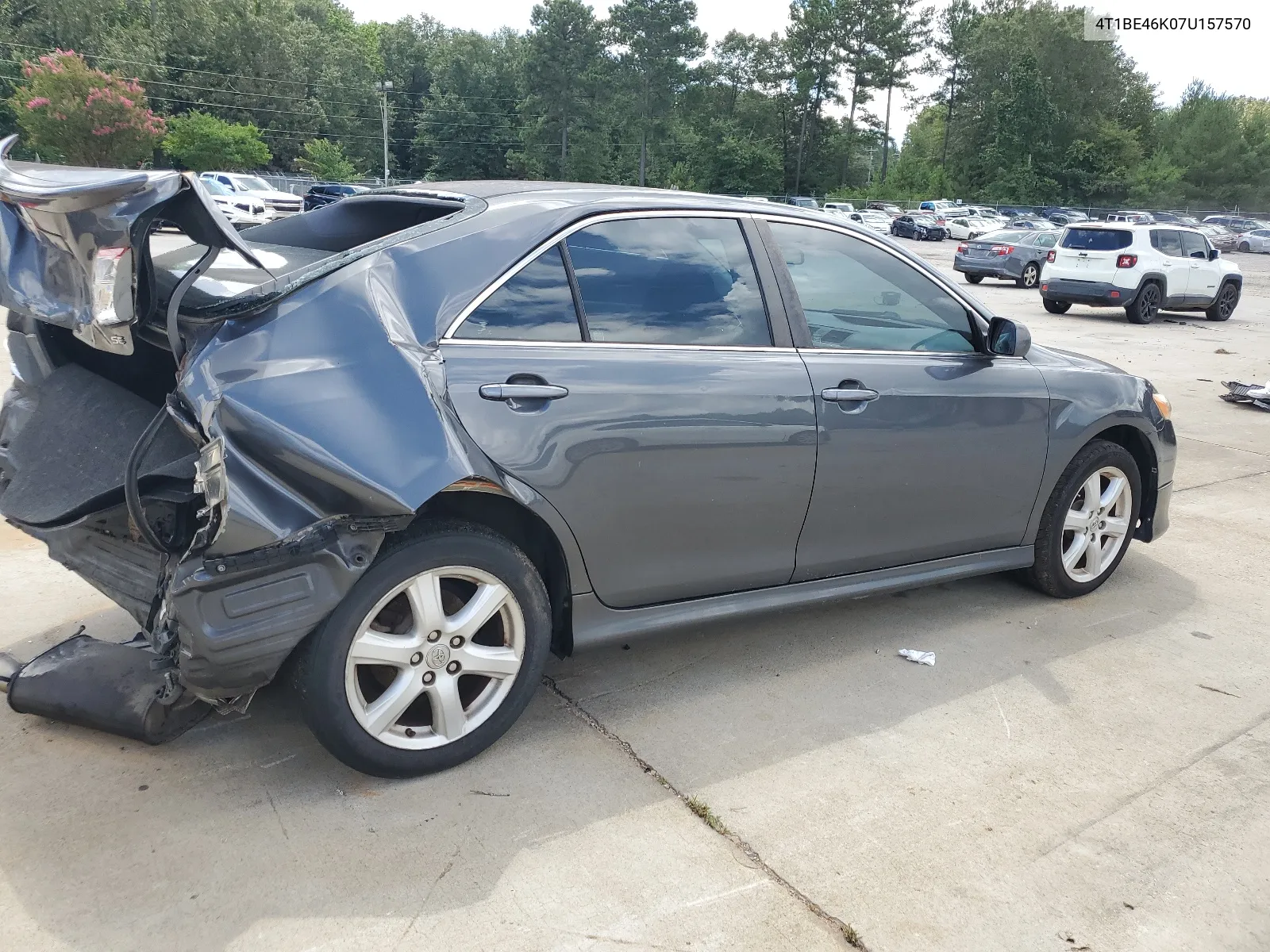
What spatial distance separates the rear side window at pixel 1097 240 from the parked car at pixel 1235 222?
45.2 meters

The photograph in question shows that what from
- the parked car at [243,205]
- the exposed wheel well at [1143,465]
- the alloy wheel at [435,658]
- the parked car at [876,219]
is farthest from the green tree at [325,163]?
the alloy wheel at [435,658]

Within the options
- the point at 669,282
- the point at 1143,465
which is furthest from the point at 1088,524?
the point at 669,282

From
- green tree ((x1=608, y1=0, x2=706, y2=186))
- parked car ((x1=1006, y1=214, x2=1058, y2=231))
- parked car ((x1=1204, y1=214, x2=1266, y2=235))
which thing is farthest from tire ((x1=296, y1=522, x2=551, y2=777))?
green tree ((x1=608, y1=0, x2=706, y2=186))

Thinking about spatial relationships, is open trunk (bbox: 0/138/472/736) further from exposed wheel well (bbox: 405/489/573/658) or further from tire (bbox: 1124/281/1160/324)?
tire (bbox: 1124/281/1160/324)

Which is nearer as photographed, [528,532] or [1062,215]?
[528,532]

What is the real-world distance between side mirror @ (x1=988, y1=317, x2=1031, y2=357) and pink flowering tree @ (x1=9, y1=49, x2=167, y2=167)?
45332 millimetres

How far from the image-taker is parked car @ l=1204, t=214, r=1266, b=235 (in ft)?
184

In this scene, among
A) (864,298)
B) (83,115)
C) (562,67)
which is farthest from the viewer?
(562,67)

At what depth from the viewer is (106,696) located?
2.97 m

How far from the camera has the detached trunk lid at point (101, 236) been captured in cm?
256

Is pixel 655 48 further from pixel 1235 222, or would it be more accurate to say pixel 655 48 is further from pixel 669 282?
pixel 669 282

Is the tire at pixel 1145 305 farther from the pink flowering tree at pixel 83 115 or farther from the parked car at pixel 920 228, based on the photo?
the pink flowering tree at pixel 83 115

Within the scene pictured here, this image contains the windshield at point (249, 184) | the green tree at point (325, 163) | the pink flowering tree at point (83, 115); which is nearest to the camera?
the windshield at point (249, 184)

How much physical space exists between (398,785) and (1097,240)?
58.0 feet
